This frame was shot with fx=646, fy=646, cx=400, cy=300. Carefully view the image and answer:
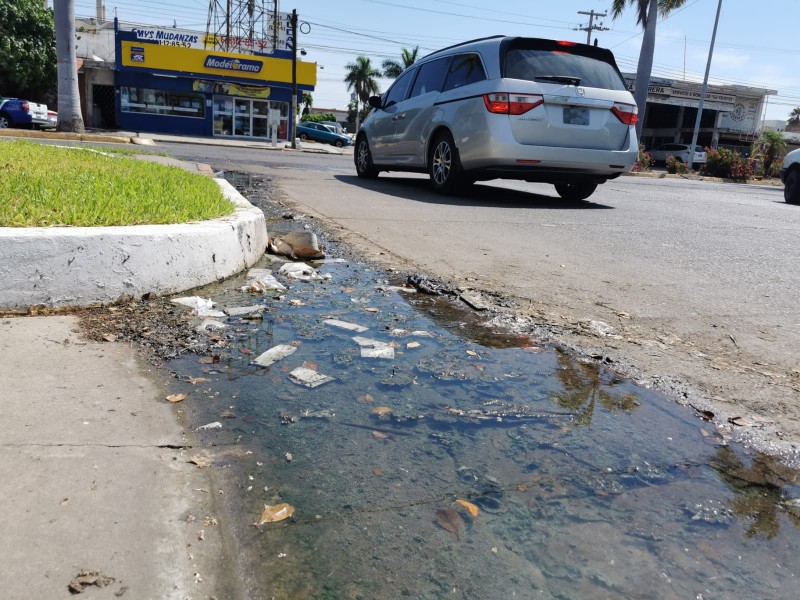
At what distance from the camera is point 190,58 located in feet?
110

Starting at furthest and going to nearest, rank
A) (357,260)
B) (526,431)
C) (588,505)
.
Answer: (357,260) → (526,431) → (588,505)

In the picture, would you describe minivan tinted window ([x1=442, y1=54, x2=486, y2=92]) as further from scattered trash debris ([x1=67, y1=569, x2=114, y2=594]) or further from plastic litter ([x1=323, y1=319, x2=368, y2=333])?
scattered trash debris ([x1=67, y1=569, x2=114, y2=594])

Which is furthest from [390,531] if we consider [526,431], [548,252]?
[548,252]

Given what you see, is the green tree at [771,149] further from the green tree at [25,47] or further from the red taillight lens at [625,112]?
the green tree at [25,47]

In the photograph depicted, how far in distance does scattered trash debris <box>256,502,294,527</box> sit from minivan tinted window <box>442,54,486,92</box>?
6848mm

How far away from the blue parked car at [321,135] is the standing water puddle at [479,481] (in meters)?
40.2

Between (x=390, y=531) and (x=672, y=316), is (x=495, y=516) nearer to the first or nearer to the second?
(x=390, y=531)

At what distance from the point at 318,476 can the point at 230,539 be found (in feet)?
1.16

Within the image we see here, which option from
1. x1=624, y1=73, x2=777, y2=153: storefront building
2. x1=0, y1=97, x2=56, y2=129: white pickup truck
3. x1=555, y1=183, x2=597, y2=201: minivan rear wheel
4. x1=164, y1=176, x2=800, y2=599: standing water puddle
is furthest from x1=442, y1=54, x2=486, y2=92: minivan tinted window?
x1=624, y1=73, x2=777, y2=153: storefront building

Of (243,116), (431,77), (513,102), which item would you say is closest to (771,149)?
(243,116)

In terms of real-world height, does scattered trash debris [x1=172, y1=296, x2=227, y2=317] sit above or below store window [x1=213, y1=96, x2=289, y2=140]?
below

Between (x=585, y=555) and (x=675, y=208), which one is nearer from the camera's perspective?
(x=585, y=555)

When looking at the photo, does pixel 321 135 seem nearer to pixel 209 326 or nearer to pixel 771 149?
pixel 771 149

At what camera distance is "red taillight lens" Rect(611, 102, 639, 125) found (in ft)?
25.1
